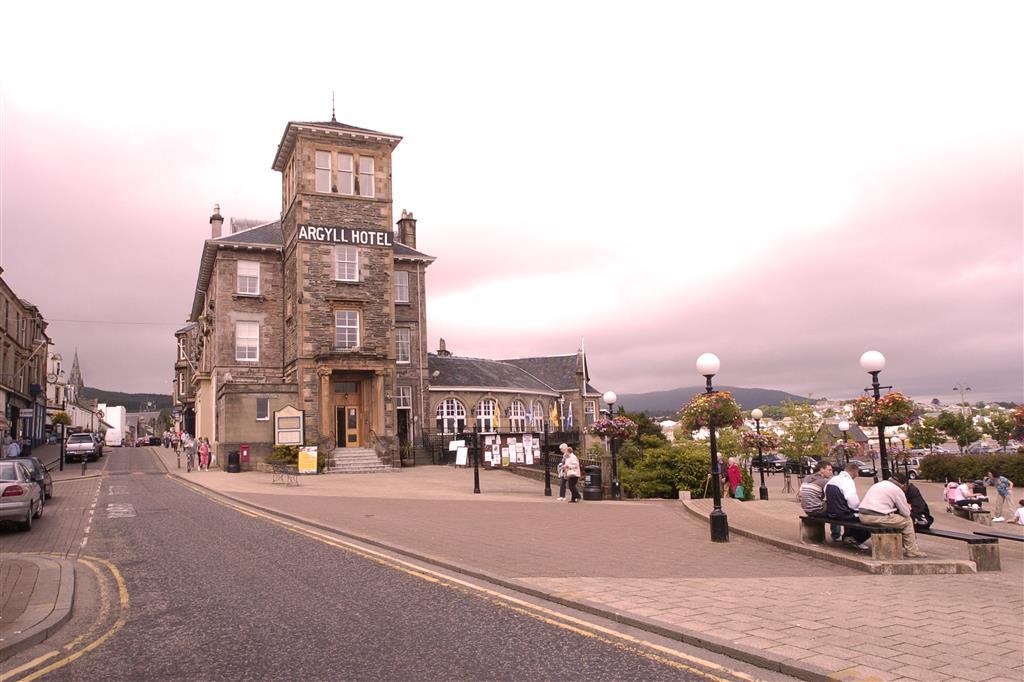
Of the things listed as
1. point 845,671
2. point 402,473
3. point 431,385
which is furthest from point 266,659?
point 431,385

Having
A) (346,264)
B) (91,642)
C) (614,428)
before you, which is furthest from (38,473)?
(346,264)

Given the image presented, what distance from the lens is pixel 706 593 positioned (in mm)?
8914

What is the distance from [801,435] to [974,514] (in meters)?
27.0

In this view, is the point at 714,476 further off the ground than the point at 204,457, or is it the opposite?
the point at 714,476

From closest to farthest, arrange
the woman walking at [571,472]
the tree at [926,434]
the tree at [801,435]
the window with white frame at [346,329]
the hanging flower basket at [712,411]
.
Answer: the hanging flower basket at [712,411], the woman walking at [571,472], the window with white frame at [346,329], the tree at [801,435], the tree at [926,434]

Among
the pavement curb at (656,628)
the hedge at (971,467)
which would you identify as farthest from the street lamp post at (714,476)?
the hedge at (971,467)

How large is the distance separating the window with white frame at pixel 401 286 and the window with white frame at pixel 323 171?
7.64 m

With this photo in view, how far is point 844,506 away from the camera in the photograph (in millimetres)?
11703

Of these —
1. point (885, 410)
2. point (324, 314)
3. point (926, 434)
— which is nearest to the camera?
point (885, 410)

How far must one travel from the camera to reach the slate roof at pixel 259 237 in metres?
42.0

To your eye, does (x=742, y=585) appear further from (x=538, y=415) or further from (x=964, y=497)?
(x=538, y=415)

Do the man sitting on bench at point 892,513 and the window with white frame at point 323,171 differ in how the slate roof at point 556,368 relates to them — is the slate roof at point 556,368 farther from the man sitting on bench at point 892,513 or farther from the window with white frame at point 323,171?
the man sitting on bench at point 892,513

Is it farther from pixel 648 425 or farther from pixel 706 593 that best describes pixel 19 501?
pixel 648 425

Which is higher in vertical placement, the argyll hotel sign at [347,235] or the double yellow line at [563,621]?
the argyll hotel sign at [347,235]
